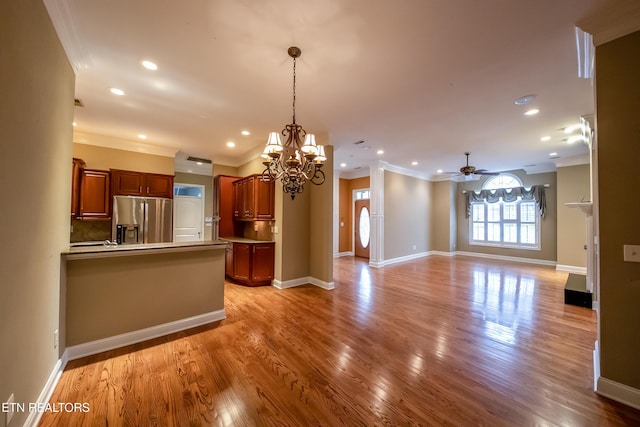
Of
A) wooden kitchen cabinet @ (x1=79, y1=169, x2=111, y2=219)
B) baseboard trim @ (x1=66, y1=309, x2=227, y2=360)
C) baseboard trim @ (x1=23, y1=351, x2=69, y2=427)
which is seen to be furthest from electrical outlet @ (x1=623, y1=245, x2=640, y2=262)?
wooden kitchen cabinet @ (x1=79, y1=169, x2=111, y2=219)

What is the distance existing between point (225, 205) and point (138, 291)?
3.52 m

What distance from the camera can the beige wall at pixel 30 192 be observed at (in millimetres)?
1284

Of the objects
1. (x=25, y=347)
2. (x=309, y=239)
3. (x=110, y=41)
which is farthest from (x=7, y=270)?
(x=309, y=239)

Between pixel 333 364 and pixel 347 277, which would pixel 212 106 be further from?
pixel 347 277

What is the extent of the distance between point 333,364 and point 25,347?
2.19 meters

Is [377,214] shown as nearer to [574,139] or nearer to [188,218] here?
[574,139]

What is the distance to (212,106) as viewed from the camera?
3.47 m

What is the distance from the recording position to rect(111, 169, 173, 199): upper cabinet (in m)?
4.80

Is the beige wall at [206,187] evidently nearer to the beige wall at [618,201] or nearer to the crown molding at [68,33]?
the crown molding at [68,33]

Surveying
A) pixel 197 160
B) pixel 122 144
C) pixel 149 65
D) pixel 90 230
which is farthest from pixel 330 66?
pixel 90 230

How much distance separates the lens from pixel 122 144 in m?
5.03

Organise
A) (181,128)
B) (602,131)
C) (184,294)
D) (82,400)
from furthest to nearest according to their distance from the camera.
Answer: (181,128)
(184,294)
(602,131)
(82,400)

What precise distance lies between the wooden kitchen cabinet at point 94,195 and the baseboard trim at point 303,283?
3.56 meters

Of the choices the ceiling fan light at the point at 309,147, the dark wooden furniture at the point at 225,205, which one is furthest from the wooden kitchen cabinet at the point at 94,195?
the ceiling fan light at the point at 309,147
